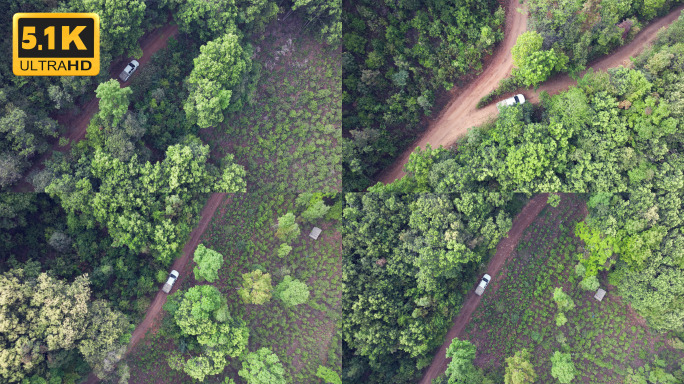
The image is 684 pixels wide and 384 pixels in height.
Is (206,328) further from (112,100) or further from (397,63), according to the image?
(397,63)

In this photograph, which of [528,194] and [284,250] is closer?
[284,250]

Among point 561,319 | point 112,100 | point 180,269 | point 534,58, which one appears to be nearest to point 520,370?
point 561,319

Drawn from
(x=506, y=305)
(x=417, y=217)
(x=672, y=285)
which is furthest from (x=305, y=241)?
(x=672, y=285)

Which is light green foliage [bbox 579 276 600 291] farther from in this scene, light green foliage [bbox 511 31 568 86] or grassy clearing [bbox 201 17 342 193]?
grassy clearing [bbox 201 17 342 193]

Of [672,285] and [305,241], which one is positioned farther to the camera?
[305,241]

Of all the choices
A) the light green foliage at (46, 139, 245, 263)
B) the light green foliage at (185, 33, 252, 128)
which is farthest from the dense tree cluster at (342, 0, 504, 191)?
the light green foliage at (46, 139, 245, 263)

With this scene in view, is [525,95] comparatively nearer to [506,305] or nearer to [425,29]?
[425,29]

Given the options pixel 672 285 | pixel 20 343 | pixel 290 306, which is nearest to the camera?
pixel 20 343
